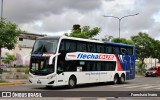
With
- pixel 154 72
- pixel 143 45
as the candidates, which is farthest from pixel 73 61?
pixel 143 45

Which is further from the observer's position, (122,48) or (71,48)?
(122,48)

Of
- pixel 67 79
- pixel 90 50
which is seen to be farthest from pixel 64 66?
pixel 90 50

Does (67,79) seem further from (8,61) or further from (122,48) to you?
(8,61)

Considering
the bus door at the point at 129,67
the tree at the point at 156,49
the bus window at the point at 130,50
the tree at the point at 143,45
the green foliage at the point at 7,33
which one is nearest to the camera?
the green foliage at the point at 7,33

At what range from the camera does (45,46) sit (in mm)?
25766

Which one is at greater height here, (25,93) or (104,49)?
(104,49)

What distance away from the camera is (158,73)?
202 feet

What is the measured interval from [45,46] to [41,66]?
143 centimetres

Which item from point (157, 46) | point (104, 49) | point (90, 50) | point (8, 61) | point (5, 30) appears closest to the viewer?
point (90, 50)

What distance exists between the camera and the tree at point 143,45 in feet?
222

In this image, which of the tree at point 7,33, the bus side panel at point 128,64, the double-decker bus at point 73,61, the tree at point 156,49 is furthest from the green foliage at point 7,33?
the tree at point 156,49

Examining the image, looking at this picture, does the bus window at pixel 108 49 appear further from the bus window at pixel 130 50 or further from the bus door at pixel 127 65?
the bus window at pixel 130 50

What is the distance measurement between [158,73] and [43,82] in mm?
39411

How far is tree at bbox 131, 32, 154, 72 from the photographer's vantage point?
67750 millimetres
